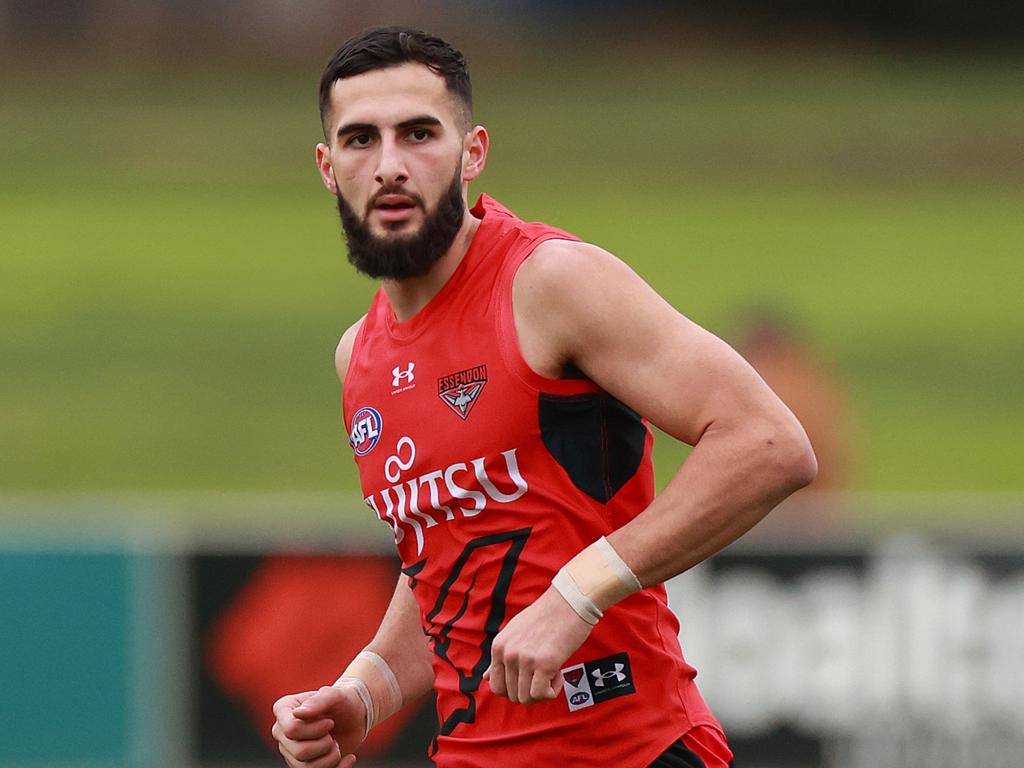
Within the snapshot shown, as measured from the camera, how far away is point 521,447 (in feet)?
13.3

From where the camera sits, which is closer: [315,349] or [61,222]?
[315,349]

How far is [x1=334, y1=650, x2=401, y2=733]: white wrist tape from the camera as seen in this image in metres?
4.52

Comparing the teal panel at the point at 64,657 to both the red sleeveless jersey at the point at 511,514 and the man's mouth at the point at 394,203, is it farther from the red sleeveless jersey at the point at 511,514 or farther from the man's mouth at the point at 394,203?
the man's mouth at the point at 394,203

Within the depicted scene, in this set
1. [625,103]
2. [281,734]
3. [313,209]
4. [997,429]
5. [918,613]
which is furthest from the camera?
[625,103]

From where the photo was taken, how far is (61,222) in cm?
2950

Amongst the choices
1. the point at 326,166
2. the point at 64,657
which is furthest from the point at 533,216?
the point at 326,166

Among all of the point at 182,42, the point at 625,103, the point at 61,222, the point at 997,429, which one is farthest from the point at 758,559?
the point at 182,42

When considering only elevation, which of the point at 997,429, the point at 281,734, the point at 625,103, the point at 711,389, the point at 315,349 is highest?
the point at 625,103

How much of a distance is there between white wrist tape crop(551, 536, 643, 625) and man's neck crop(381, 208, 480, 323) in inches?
31.1

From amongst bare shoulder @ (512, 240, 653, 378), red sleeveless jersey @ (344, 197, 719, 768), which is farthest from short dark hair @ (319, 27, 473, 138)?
bare shoulder @ (512, 240, 653, 378)

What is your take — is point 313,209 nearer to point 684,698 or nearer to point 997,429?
point 997,429

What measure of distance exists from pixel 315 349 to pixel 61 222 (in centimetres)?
574

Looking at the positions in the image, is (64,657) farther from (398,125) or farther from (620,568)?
(620,568)

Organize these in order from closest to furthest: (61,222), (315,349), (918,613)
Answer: (918,613), (315,349), (61,222)
